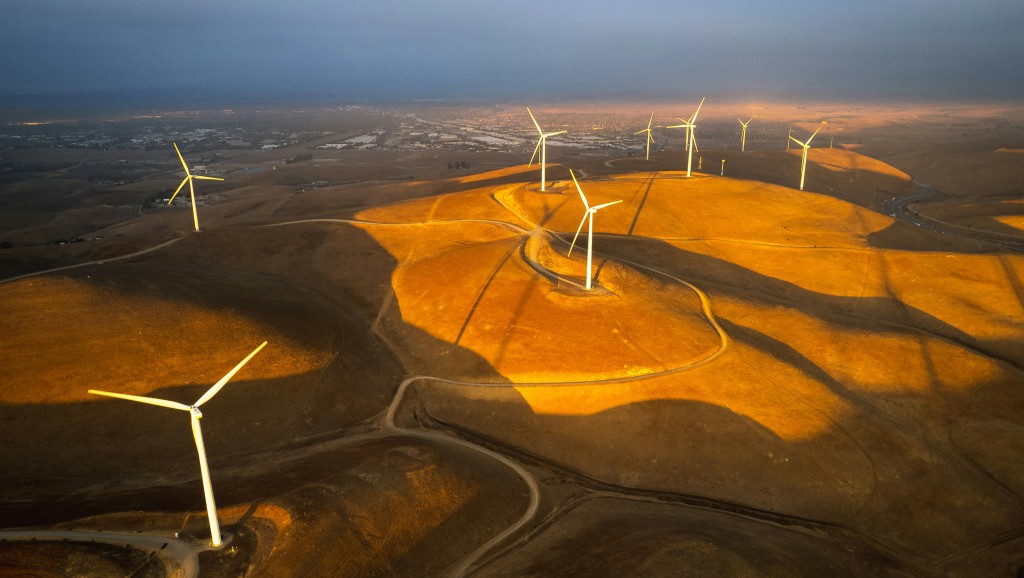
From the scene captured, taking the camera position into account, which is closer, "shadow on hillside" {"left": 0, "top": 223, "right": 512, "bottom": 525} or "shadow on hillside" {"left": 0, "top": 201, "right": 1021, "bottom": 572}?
"shadow on hillside" {"left": 0, "top": 201, "right": 1021, "bottom": 572}

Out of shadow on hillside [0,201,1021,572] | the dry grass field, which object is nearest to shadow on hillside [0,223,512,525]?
shadow on hillside [0,201,1021,572]

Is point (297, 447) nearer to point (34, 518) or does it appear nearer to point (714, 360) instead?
point (34, 518)

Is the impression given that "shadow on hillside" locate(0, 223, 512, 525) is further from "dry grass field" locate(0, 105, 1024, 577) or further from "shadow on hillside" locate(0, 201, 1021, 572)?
"dry grass field" locate(0, 105, 1024, 577)

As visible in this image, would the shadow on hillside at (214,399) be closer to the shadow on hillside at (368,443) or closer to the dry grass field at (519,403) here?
the shadow on hillside at (368,443)

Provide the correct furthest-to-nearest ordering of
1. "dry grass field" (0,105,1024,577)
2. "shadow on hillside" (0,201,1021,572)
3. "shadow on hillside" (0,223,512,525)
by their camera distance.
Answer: "shadow on hillside" (0,223,512,525)
"shadow on hillside" (0,201,1021,572)
"dry grass field" (0,105,1024,577)

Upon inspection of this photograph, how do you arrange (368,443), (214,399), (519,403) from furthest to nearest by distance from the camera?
(519,403) → (214,399) → (368,443)

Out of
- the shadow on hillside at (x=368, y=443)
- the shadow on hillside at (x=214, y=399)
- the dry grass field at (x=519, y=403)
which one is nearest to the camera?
the dry grass field at (x=519, y=403)

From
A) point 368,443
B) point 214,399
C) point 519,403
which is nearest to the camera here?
point 368,443

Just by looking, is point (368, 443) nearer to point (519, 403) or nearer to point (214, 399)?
point (214, 399)

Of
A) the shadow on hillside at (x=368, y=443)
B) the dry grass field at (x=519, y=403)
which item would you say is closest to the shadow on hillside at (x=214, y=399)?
→ the shadow on hillside at (x=368, y=443)

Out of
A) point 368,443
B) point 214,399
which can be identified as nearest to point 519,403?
point 368,443
